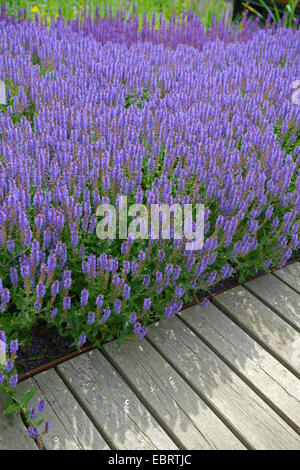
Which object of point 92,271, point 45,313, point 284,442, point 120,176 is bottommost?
point 284,442

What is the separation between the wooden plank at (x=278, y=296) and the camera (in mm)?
3229

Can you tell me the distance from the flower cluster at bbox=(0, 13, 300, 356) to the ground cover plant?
0.01 metres

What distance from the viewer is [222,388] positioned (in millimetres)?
2682

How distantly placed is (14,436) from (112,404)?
50 centimetres

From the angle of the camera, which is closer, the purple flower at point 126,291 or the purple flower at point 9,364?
the purple flower at point 9,364

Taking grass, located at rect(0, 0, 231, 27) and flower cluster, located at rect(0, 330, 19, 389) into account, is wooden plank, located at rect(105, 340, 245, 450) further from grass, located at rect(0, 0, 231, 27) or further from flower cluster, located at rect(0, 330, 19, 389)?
grass, located at rect(0, 0, 231, 27)

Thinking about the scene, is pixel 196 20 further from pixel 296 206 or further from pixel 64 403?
pixel 64 403

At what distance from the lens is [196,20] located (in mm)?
6242

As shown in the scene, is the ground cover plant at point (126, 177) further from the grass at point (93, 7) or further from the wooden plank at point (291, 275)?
the grass at point (93, 7)

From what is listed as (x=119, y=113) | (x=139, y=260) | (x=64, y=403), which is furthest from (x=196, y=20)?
(x=64, y=403)

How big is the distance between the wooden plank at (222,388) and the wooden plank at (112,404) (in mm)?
334

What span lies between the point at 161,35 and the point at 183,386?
435cm

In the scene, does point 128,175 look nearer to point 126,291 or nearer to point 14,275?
point 126,291

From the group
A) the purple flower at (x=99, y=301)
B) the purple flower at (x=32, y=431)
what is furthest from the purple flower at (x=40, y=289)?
the purple flower at (x=32, y=431)
